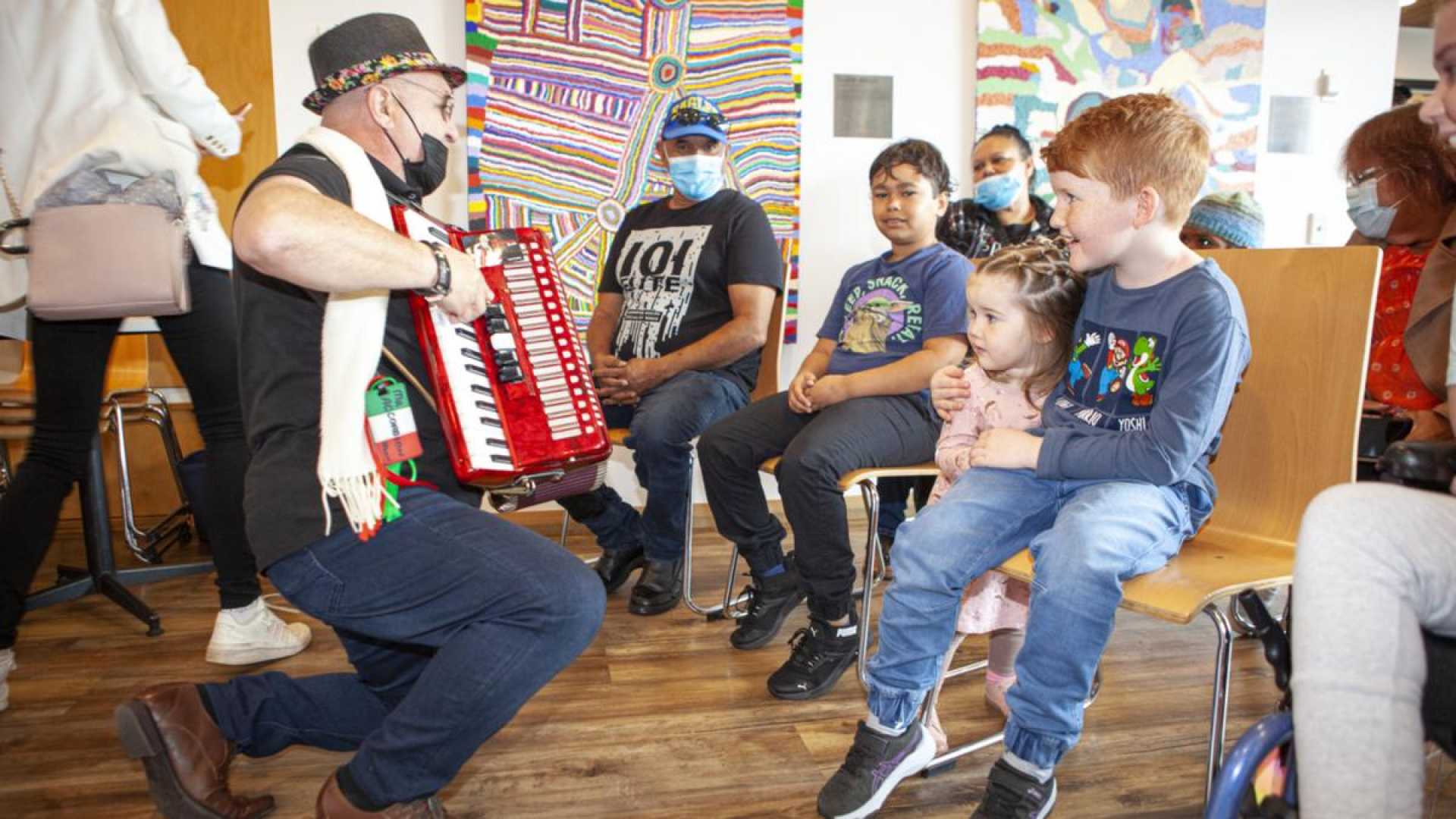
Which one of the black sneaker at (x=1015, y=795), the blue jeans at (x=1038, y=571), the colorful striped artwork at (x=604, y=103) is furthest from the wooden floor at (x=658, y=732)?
the colorful striped artwork at (x=604, y=103)

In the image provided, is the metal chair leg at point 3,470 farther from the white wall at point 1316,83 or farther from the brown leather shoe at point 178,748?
the white wall at point 1316,83

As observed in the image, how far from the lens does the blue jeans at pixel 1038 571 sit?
131 cm

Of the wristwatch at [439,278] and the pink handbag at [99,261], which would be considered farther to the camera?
the pink handbag at [99,261]

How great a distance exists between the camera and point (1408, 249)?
6.77 feet

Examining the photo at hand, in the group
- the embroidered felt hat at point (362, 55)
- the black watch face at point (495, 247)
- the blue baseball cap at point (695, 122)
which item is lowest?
the black watch face at point (495, 247)

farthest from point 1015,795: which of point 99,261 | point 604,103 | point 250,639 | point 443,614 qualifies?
point 604,103

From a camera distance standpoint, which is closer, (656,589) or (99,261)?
(99,261)

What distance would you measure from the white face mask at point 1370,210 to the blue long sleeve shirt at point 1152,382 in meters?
0.96

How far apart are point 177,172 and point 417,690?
1.38 meters

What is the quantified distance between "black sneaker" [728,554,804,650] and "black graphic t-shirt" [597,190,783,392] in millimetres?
594

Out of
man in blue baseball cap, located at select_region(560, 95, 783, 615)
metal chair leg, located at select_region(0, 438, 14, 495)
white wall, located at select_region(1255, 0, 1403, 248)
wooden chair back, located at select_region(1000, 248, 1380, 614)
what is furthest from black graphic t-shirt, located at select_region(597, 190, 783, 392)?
white wall, located at select_region(1255, 0, 1403, 248)

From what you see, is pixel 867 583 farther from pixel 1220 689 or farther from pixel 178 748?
pixel 178 748

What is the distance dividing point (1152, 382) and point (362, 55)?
4.36ft

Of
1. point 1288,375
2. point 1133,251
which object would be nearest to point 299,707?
point 1133,251
